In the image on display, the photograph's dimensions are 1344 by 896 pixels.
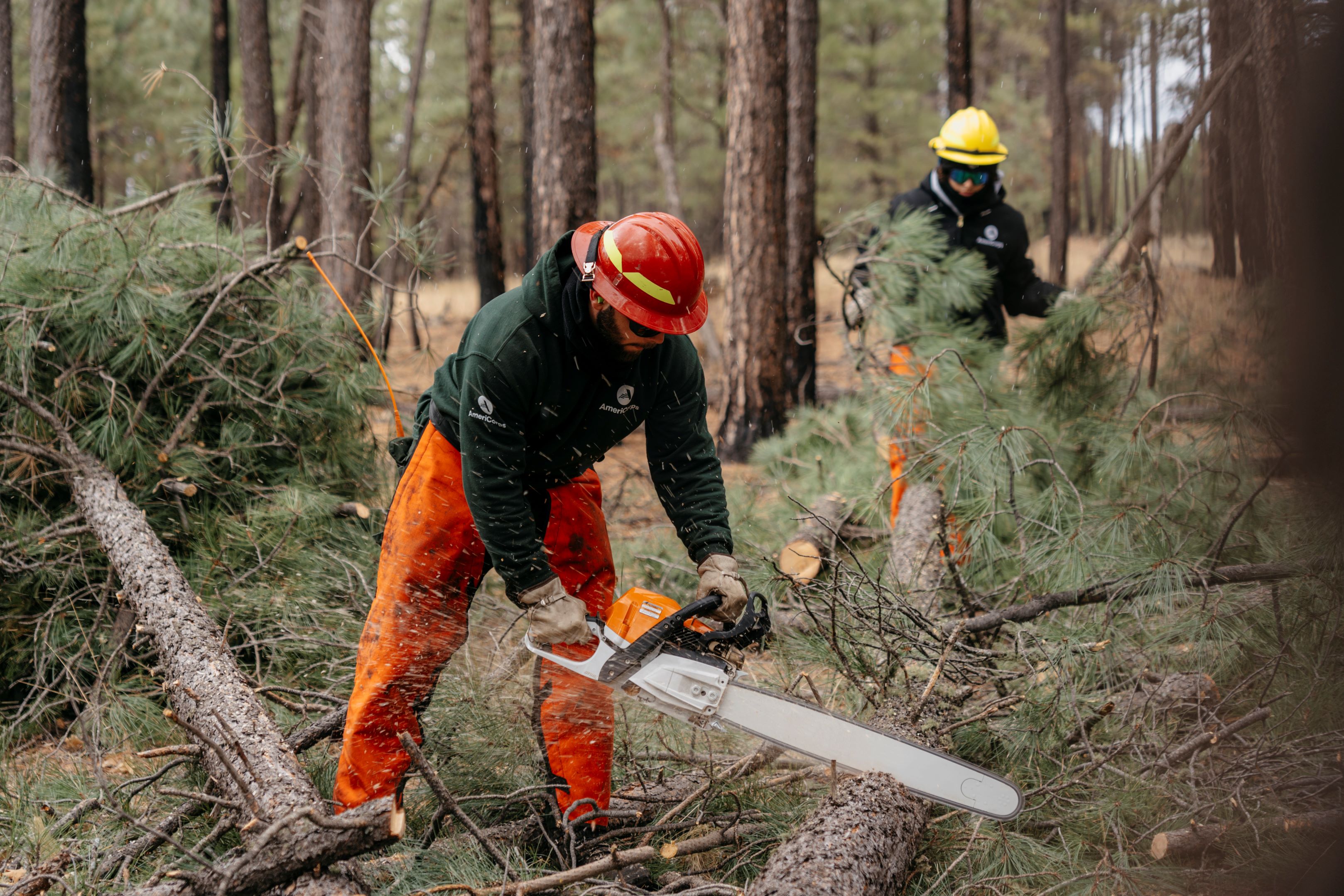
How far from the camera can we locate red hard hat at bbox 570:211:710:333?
190cm

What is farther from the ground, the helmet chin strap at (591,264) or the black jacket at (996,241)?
the black jacket at (996,241)

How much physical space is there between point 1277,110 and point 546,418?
1606 millimetres

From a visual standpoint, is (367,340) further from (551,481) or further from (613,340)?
(613,340)

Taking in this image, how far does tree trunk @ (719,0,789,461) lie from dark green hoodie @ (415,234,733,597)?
398cm

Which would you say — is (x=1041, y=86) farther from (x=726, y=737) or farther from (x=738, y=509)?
(x=726, y=737)

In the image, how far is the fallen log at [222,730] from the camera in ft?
5.06

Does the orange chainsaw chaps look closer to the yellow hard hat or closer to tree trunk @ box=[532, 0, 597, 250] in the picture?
the yellow hard hat

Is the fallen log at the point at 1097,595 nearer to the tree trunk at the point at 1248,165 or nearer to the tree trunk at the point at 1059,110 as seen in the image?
the tree trunk at the point at 1248,165

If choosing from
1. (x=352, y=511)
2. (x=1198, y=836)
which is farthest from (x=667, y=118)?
(x=1198, y=836)

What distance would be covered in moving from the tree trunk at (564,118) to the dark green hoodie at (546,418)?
3788 millimetres

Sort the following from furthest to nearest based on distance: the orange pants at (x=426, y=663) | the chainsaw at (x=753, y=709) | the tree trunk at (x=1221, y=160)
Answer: the orange pants at (x=426, y=663), the chainsaw at (x=753, y=709), the tree trunk at (x=1221, y=160)

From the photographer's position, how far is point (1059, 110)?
11750 mm

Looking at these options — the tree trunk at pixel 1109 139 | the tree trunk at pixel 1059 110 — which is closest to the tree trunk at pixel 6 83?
the tree trunk at pixel 1109 139

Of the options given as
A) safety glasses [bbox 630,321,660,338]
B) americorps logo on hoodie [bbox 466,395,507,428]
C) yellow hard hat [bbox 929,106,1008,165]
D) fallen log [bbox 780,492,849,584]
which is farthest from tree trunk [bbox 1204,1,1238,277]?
yellow hard hat [bbox 929,106,1008,165]
